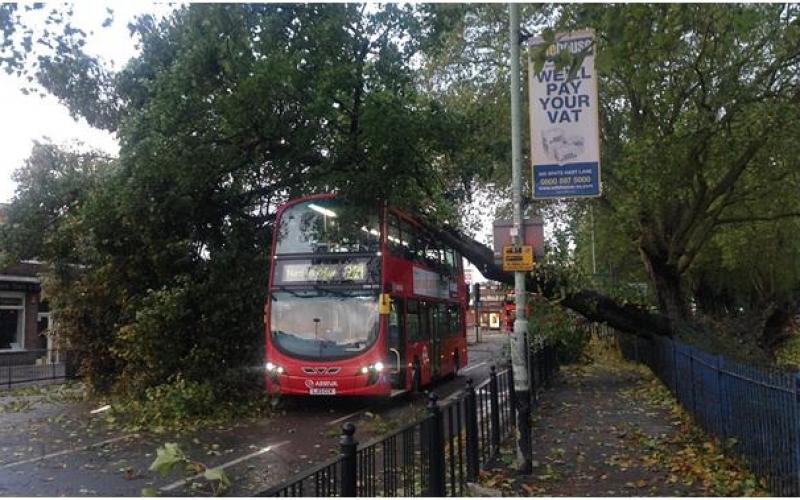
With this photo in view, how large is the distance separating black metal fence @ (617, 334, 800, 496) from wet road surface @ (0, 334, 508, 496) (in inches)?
197

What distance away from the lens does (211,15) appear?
1093 centimetres

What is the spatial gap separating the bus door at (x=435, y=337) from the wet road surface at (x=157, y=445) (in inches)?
78.4

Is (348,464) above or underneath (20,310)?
underneath

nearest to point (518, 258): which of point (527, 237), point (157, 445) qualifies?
point (527, 237)

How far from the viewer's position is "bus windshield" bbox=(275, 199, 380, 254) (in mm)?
14711

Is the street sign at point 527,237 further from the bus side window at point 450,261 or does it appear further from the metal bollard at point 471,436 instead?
the bus side window at point 450,261

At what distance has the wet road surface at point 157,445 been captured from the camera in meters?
8.86

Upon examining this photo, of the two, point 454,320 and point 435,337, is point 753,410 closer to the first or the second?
point 435,337

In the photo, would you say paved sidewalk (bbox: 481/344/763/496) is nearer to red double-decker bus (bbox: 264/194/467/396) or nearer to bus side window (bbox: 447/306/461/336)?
red double-decker bus (bbox: 264/194/467/396)

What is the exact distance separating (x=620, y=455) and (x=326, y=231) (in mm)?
7588

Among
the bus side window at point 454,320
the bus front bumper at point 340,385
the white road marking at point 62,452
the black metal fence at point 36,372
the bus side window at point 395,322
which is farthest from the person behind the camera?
the black metal fence at point 36,372

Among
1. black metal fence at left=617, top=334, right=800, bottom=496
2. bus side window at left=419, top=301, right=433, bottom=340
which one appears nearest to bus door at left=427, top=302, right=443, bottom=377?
bus side window at left=419, top=301, right=433, bottom=340

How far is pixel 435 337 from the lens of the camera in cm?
1912

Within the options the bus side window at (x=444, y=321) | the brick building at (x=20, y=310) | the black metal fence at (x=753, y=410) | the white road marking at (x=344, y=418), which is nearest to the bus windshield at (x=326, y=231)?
the white road marking at (x=344, y=418)
